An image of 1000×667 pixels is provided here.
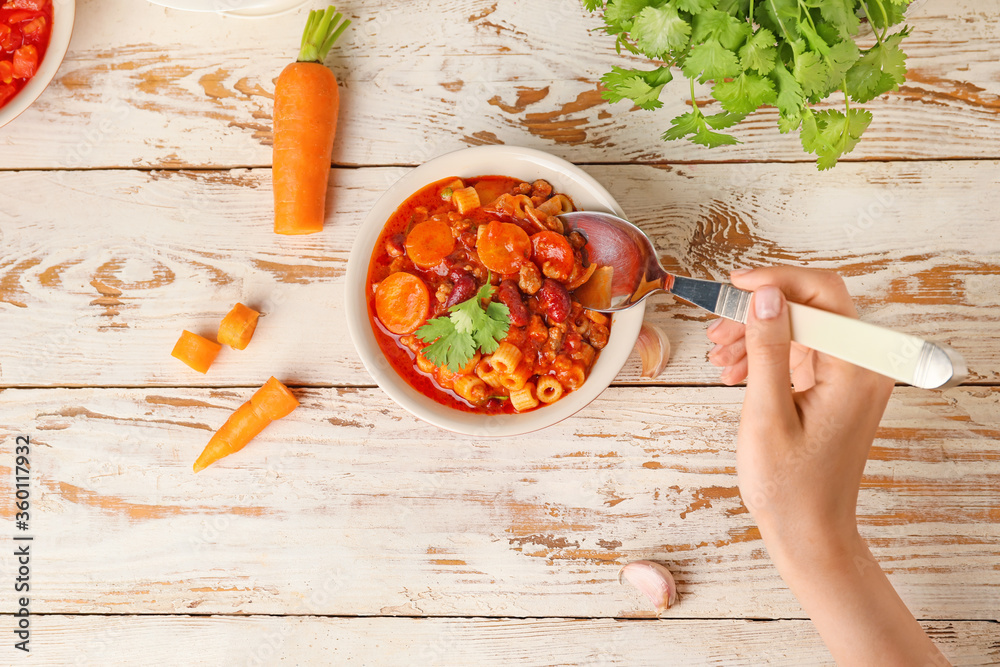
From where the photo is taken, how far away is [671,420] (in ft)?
6.12

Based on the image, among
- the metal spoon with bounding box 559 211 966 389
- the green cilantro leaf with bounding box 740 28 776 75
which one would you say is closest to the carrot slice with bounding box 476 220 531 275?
the metal spoon with bounding box 559 211 966 389

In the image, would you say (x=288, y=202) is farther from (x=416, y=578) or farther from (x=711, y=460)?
(x=711, y=460)


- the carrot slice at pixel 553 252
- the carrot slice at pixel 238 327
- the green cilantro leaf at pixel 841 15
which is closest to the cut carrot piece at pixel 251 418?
the carrot slice at pixel 238 327

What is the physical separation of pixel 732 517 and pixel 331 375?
126cm

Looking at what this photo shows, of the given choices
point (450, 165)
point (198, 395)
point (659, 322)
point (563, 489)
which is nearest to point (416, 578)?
point (563, 489)

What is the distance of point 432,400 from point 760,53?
3.63 feet

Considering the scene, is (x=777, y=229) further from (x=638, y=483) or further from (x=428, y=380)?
(x=428, y=380)

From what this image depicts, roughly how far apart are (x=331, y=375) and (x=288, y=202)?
20.3 inches

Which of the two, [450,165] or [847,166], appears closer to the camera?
[450,165]

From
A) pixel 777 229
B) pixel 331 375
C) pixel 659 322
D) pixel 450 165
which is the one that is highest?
pixel 777 229

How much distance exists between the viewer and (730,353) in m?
1.78

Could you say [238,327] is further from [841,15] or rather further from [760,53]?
[841,15]

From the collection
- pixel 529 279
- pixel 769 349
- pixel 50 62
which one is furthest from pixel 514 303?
pixel 50 62

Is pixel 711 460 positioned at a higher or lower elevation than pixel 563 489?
higher
